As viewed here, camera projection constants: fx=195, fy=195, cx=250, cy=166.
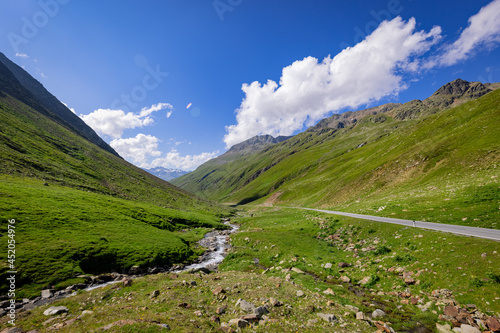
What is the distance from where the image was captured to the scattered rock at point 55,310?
14.0 meters

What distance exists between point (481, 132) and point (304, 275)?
66.1 m

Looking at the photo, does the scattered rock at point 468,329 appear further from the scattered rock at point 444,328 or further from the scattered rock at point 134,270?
the scattered rock at point 134,270

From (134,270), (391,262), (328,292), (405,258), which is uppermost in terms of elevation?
(134,270)

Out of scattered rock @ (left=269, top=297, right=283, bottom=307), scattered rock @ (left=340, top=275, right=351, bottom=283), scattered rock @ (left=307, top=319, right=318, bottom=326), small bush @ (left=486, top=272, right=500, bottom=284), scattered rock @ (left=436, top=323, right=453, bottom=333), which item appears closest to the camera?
scattered rock @ (left=436, top=323, right=453, bottom=333)

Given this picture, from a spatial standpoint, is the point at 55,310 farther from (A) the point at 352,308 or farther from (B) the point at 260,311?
(A) the point at 352,308

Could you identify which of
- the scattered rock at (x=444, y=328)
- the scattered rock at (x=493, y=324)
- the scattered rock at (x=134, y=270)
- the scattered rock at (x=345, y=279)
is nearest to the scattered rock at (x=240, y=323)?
the scattered rock at (x=444, y=328)

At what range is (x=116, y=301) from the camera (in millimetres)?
15828

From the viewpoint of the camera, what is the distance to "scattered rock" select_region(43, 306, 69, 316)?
46.1 ft

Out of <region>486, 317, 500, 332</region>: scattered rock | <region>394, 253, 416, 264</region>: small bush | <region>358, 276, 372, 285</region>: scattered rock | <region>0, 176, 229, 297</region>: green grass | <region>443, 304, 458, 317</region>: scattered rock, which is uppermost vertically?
<region>0, 176, 229, 297</region>: green grass

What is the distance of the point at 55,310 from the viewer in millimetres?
14219

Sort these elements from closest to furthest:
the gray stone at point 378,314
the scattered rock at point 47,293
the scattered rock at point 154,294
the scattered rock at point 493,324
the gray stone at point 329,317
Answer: the scattered rock at point 493,324, the gray stone at point 329,317, the gray stone at point 378,314, the scattered rock at point 154,294, the scattered rock at point 47,293

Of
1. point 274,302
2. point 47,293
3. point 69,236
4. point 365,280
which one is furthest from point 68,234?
point 365,280

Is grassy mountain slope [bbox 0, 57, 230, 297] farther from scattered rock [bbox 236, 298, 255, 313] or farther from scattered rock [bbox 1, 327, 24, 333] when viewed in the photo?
scattered rock [bbox 236, 298, 255, 313]

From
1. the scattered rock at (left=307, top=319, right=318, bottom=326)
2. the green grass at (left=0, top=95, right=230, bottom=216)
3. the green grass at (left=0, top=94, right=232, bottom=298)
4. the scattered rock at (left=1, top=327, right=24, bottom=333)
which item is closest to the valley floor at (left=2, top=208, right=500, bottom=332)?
the scattered rock at (left=307, top=319, right=318, bottom=326)
